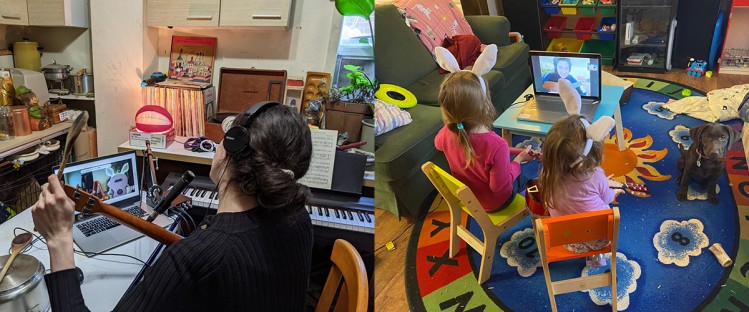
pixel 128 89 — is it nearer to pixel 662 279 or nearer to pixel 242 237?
pixel 242 237

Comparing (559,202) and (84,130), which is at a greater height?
(84,130)

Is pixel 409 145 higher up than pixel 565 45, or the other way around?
pixel 565 45

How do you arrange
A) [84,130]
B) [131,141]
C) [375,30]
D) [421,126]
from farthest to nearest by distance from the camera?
1. [375,30]
2. [421,126]
3. [131,141]
4. [84,130]

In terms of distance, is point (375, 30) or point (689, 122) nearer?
point (689, 122)

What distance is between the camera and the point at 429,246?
126 cm

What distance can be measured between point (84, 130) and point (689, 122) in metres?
1.22

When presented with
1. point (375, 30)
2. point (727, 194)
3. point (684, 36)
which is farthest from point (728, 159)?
point (375, 30)

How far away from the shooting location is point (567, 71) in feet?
3.52

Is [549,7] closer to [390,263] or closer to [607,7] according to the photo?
[607,7]

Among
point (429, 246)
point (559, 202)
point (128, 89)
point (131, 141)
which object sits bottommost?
point (429, 246)

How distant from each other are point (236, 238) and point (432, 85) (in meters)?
0.57

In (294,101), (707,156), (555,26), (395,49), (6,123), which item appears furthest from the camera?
(395,49)

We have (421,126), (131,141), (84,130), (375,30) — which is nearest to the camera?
(84,130)

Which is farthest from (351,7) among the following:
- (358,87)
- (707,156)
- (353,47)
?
(707,156)
